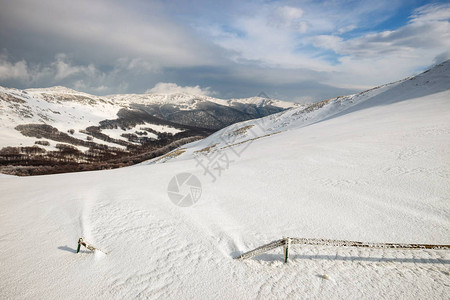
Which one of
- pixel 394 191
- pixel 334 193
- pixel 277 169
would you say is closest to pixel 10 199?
pixel 277 169

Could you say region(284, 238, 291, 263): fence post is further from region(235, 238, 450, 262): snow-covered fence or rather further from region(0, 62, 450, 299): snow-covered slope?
region(0, 62, 450, 299): snow-covered slope

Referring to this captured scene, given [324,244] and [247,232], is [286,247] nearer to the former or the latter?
[324,244]

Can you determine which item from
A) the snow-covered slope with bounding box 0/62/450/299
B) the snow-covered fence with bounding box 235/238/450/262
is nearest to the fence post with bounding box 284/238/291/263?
the snow-covered fence with bounding box 235/238/450/262

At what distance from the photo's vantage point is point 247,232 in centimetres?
701

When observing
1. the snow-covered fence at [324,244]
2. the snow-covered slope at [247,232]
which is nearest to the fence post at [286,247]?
the snow-covered fence at [324,244]

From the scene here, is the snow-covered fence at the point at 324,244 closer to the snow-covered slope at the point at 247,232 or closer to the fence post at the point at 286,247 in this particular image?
the fence post at the point at 286,247

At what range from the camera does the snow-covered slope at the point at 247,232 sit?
4637 millimetres

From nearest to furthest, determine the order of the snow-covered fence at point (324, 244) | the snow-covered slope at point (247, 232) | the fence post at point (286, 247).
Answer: the snow-covered slope at point (247, 232), the snow-covered fence at point (324, 244), the fence post at point (286, 247)

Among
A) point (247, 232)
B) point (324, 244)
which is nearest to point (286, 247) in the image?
point (324, 244)

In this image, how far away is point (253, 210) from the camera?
859cm

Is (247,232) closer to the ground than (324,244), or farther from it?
closer to the ground

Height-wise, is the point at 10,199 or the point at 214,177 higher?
the point at 10,199

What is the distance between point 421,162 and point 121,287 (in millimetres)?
14757

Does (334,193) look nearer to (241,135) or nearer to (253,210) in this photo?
(253,210)
